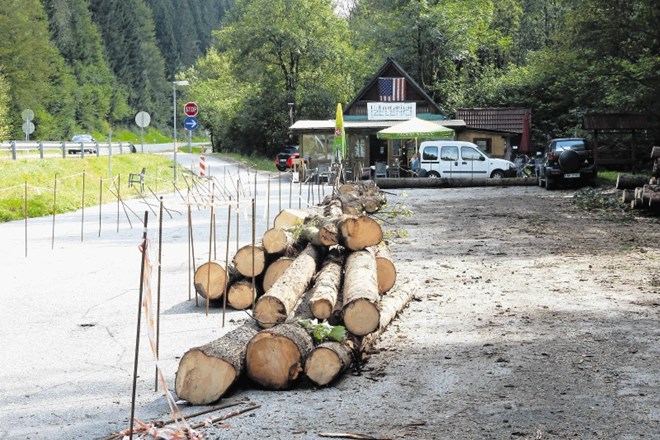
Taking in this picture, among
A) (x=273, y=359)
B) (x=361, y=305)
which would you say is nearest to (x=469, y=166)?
(x=361, y=305)

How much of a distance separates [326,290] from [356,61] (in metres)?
57.1

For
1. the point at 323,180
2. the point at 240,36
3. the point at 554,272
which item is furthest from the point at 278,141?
the point at 554,272

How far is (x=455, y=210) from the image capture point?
24.6 meters

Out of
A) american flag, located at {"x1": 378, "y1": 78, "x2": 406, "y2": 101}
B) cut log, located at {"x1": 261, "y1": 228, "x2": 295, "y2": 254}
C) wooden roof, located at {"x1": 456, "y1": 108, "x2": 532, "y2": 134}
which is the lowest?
cut log, located at {"x1": 261, "y1": 228, "x2": 295, "y2": 254}

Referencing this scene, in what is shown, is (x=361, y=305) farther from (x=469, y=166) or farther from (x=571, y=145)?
(x=469, y=166)

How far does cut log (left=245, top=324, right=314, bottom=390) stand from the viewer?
691cm

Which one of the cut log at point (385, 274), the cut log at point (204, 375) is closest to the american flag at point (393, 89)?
the cut log at point (385, 274)

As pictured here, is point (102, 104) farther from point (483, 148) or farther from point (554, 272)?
point (554, 272)

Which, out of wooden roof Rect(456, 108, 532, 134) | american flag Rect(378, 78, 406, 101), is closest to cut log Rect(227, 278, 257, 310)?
wooden roof Rect(456, 108, 532, 134)

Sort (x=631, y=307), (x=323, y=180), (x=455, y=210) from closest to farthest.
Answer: (x=631, y=307)
(x=455, y=210)
(x=323, y=180)

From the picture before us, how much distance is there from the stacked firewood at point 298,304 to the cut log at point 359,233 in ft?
0.04

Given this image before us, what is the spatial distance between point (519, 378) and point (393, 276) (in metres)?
3.37

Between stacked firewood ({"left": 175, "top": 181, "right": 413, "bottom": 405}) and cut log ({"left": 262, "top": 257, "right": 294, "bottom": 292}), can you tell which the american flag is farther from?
cut log ({"left": 262, "top": 257, "right": 294, "bottom": 292})

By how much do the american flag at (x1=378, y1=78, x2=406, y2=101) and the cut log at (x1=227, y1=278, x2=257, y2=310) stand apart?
129ft
